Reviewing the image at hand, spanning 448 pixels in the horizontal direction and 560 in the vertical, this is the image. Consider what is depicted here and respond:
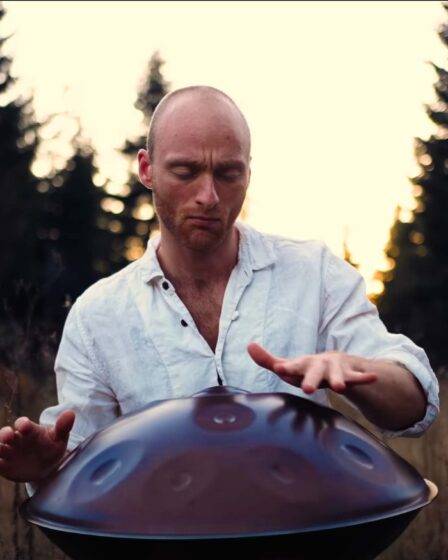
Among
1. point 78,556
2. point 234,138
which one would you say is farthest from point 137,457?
point 234,138

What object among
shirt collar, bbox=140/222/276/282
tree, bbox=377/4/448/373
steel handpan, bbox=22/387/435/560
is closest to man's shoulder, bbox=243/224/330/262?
shirt collar, bbox=140/222/276/282

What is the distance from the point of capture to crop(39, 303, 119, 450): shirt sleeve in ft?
9.59

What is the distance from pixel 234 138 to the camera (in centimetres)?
269

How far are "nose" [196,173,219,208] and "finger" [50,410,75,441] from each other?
636mm

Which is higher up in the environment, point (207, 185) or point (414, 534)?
point (207, 185)

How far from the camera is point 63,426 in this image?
7.55 ft

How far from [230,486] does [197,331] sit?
3.19ft

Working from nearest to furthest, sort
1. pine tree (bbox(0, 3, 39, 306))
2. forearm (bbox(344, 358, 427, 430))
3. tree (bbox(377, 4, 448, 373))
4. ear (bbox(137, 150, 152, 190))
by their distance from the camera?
Answer: forearm (bbox(344, 358, 427, 430)) < ear (bbox(137, 150, 152, 190)) < tree (bbox(377, 4, 448, 373)) < pine tree (bbox(0, 3, 39, 306))

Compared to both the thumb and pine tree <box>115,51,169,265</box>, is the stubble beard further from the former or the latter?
pine tree <box>115,51,169,265</box>

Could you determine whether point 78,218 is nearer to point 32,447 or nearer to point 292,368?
point 32,447

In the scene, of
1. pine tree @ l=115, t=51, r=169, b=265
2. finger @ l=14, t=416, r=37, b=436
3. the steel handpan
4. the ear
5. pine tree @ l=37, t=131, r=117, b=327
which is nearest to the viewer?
the steel handpan

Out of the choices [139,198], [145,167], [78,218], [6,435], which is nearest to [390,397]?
[6,435]

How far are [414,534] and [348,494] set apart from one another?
2179 mm

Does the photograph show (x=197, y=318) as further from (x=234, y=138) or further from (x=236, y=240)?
(x=234, y=138)
